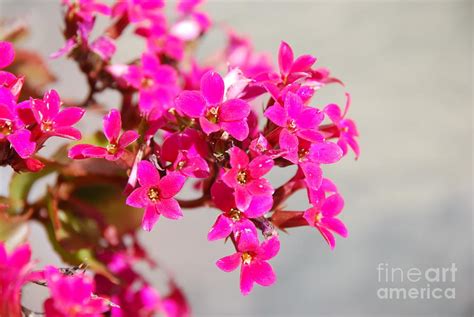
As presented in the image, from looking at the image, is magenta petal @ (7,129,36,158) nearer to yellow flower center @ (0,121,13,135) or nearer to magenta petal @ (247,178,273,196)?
yellow flower center @ (0,121,13,135)

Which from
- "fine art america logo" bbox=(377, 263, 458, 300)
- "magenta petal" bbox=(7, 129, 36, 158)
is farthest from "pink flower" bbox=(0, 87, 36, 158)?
"fine art america logo" bbox=(377, 263, 458, 300)

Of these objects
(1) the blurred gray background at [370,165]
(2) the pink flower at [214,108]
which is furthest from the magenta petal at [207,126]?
(1) the blurred gray background at [370,165]

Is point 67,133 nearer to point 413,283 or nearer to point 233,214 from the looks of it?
point 233,214

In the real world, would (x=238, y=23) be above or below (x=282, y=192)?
below

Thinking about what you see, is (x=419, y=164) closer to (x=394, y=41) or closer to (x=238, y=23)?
(x=394, y=41)

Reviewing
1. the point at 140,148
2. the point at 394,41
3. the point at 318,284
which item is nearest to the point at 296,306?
the point at 318,284

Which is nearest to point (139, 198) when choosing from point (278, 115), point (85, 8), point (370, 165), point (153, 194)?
point (153, 194)

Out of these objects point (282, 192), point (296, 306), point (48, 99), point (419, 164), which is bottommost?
point (296, 306)
